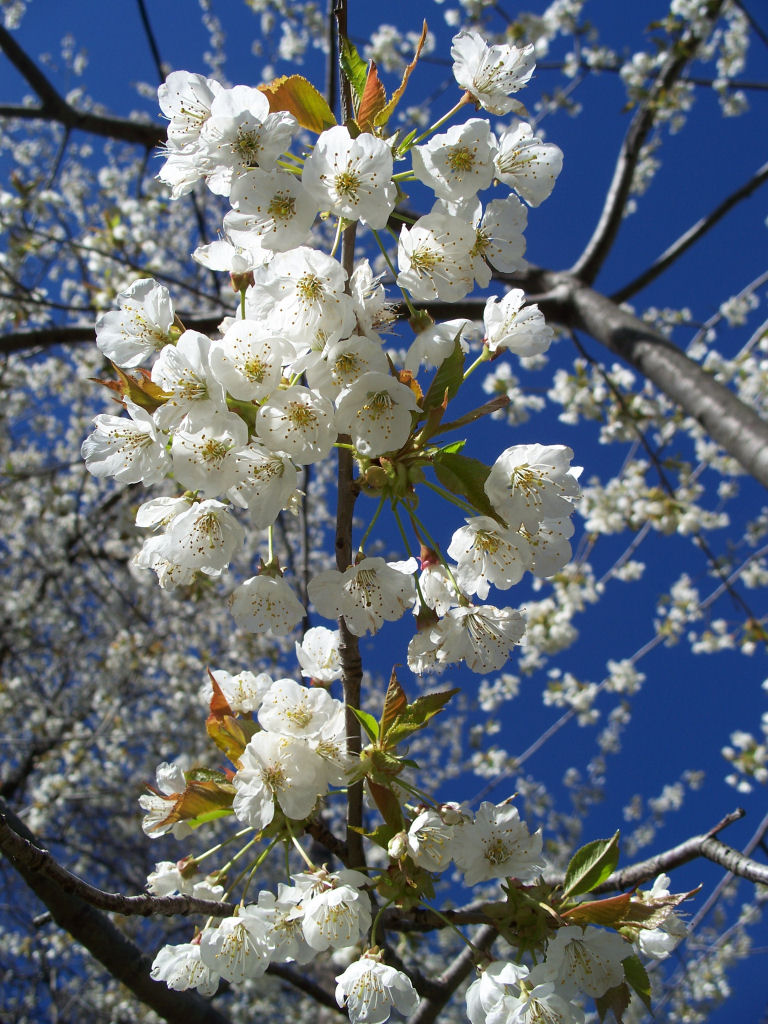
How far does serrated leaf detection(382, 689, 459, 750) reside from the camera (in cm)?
113

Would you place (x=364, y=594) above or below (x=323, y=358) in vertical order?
below

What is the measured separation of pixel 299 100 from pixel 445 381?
19.1 inches

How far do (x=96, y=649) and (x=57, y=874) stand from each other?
7.55 meters

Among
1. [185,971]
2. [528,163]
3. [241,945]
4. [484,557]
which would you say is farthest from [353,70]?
[185,971]

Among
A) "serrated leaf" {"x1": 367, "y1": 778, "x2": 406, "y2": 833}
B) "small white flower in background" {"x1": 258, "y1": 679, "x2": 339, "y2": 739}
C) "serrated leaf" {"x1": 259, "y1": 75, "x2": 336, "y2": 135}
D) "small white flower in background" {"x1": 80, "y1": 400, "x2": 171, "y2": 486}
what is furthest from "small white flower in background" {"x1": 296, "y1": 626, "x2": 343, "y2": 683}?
"serrated leaf" {"x1": 259, "y1": 75, "x2": 336, "y2": 135}

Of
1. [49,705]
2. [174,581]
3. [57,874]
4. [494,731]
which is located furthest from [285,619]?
[49,705]

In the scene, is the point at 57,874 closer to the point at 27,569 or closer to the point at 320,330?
the point at 320,330

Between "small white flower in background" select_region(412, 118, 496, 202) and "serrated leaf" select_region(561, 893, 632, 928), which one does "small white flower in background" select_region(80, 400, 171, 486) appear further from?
"serrated leaf" select_region(561, 893, 632, 928)

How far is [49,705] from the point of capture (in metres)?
7.07

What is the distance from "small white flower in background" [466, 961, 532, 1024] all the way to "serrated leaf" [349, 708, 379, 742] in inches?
15.4

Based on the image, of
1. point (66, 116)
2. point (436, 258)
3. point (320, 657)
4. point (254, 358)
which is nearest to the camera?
point (254, 358)

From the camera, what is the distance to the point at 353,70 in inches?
43.2

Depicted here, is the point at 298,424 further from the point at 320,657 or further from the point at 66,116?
the point at 66,116

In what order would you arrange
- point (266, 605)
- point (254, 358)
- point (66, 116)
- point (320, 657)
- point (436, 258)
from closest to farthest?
point (254, 358)
point (436, 258)
point (266, 605)
point (320, 657)
point (66, 116)
